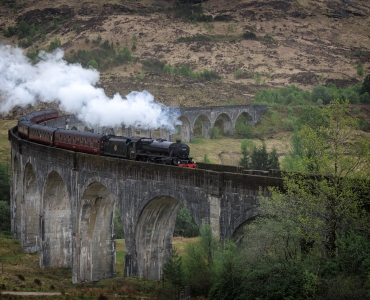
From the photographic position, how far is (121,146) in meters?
35.0

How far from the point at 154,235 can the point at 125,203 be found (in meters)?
2.46

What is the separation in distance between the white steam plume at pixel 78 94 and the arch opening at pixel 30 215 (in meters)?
9.74

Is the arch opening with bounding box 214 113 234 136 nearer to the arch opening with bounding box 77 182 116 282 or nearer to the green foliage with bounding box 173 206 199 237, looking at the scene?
the green foliage with bounding box 173 206 199 237

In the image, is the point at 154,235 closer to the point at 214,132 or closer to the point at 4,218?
the point at 4,218

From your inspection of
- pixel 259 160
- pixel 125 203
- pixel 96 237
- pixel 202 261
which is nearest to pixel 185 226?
pixel 259 160

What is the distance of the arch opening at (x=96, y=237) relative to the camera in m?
35.5

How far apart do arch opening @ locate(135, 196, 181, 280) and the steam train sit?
103 inches

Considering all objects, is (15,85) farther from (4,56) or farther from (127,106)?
(127,106)

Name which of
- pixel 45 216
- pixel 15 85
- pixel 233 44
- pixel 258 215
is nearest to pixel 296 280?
pixel 258 215

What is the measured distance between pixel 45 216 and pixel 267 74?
119653 millimetres

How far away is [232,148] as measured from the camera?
8756 cm

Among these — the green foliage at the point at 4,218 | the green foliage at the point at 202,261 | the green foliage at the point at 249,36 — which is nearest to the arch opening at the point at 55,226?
the green foliage at the point at 4,218

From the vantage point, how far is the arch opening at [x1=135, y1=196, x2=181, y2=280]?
30844 mm

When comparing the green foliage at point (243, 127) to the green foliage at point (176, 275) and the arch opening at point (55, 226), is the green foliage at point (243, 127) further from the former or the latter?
the green foliage at point (176, 275)
